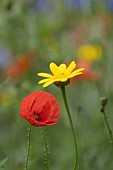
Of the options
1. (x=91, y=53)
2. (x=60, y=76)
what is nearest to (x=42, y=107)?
(x=60, y=76)

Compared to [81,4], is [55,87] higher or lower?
lower

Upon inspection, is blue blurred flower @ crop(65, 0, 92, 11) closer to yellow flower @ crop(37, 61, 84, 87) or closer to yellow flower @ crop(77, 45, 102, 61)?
yellow flower @ crop(77, 45, 102, 61)

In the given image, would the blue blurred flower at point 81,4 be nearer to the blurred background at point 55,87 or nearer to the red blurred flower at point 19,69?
the blurred background at point 55,87

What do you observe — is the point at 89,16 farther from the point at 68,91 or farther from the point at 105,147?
the point at 105,147

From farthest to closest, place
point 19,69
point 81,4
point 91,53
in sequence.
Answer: point 81,4, point 91,53, point 19,69

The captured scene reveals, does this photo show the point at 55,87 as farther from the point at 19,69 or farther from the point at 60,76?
the point at 60,76

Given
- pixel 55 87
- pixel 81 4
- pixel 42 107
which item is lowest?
pixel 42 107

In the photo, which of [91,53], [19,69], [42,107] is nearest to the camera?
[42,107]
